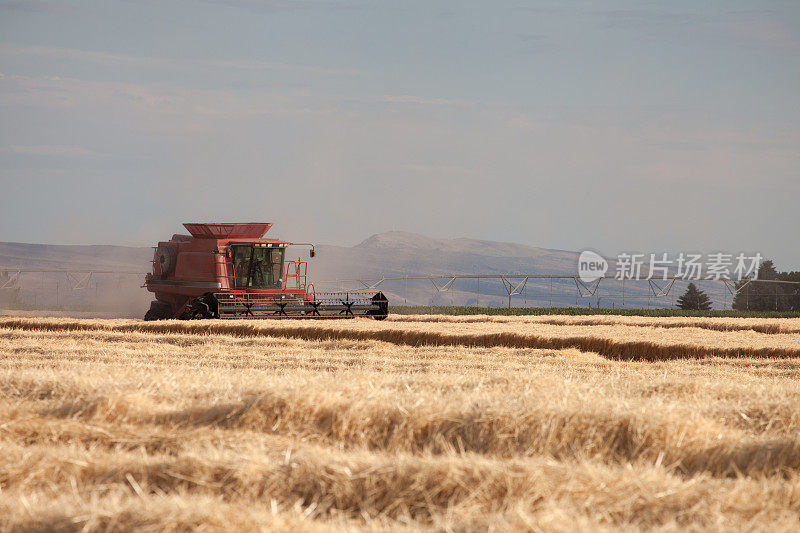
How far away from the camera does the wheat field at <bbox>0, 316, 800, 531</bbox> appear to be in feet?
15.0

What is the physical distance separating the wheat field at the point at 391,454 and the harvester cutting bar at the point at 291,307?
16119 mm

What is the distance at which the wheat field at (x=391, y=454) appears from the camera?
180 inches

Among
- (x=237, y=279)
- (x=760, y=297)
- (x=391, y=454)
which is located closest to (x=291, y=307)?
(x=237, y=279)

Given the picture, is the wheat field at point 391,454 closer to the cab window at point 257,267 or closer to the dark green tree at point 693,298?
the cab window at point 257,267

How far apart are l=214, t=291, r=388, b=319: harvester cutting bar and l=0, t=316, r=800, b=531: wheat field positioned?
16.1 meters

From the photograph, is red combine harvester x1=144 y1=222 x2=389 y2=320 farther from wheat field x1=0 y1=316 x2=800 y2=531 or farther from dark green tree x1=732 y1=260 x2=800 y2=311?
dark green tree x1=732 y1=260 x2=800 y2=311

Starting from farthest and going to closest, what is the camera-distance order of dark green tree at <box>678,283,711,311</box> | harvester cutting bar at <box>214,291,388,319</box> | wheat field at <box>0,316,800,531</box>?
1. dark green tree at <box>678,283,711,311</box>
2. harvester cutting bar at <box>214,291,388,319</box>
3. wheat field at <box>0,316,800,531</box>

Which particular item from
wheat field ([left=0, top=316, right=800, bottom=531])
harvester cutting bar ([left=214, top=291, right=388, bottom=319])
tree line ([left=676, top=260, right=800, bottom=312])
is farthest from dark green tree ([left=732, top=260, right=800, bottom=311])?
wheat field ([left=0, top=316, right=800, bottom=531])

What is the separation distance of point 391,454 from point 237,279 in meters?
21.9

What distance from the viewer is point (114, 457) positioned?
5.64 metres

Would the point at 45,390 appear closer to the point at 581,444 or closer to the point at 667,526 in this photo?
the point at 581,444

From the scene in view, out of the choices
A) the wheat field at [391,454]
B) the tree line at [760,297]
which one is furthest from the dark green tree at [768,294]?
the wheat field at [391,454]

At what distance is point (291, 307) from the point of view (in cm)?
2525

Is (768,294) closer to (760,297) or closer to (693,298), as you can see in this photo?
(760,297)
